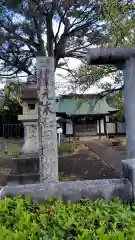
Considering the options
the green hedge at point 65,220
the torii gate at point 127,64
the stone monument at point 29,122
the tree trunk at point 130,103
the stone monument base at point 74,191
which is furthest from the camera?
the stone monument at point 29,122

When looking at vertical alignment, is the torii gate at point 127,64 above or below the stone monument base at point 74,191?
above

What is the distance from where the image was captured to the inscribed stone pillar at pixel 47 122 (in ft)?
16.9

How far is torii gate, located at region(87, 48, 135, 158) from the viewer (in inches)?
110

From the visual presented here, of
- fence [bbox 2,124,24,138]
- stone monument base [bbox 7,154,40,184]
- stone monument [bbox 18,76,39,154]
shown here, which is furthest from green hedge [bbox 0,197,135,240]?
fence [bbox 2,124,24,138]

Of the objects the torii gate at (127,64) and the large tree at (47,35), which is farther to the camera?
the large tree at (47,35)

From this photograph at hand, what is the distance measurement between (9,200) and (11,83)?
9487 millimetres

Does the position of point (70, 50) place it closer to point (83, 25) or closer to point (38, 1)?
point (83, 25)

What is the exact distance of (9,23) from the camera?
8.82 metres

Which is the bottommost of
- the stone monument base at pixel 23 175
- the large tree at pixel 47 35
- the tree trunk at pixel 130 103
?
the stone monument base at pixel 23 175

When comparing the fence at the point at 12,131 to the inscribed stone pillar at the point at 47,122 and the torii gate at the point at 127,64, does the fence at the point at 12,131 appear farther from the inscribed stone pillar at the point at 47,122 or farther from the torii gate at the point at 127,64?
the torii gate at the point at 127,64

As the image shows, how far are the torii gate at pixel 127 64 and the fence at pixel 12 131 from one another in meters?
22.7

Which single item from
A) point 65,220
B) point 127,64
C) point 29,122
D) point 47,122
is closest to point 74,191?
point 65,220

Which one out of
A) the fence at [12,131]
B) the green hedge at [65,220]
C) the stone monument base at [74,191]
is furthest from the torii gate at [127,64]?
the fence at [12,131]

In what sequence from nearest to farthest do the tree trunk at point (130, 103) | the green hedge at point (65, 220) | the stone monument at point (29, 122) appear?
the green hedge at point (65, 220), the tree trunk at point (130, 103), the stone monument at point (29, 122)
